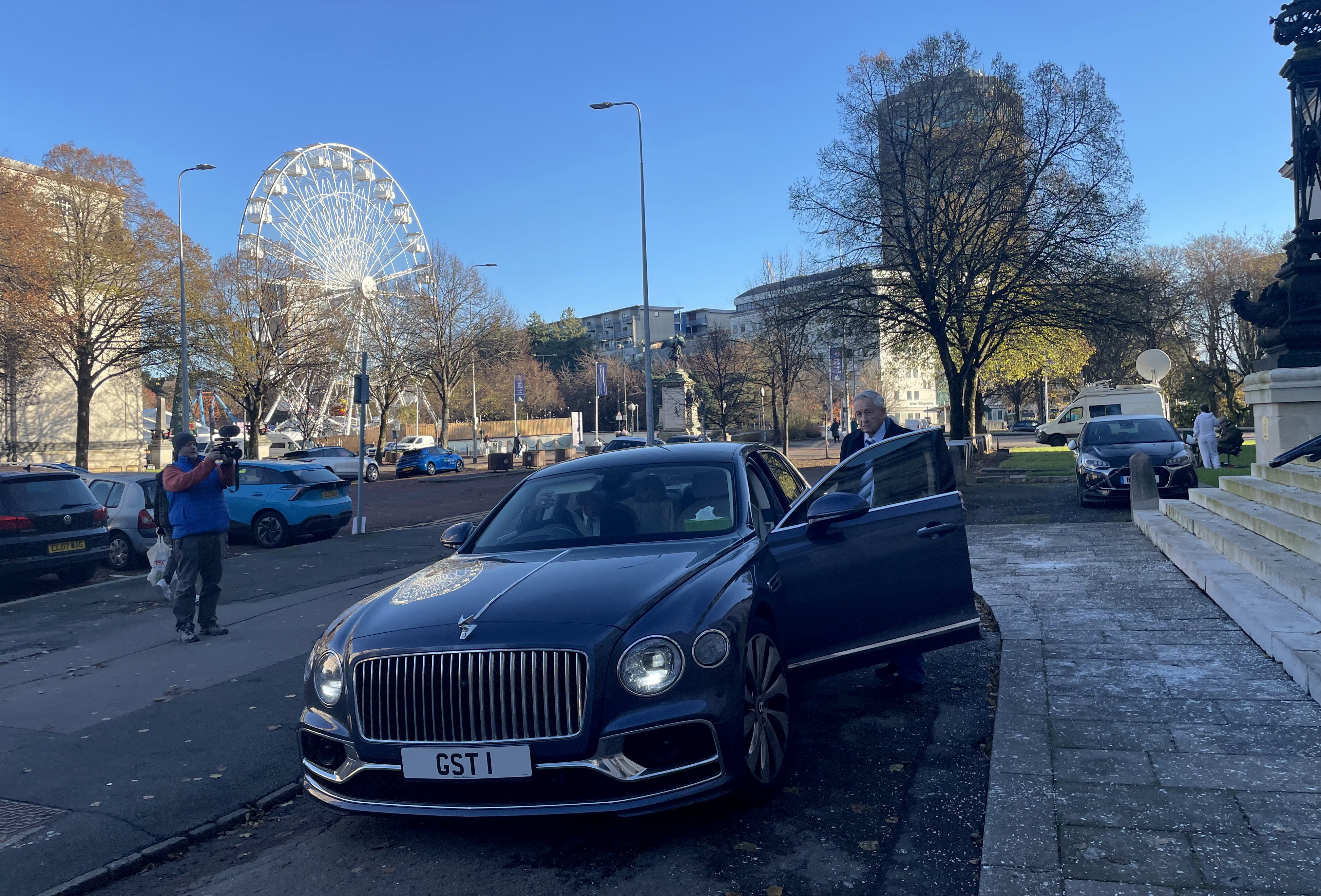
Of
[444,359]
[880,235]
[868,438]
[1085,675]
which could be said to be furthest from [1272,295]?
[444,359]

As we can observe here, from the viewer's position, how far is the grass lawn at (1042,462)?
24.2 meters

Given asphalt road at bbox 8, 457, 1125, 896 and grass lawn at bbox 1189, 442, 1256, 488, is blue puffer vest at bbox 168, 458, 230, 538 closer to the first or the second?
asphalt road at bbox 8, 457, 1125, 896

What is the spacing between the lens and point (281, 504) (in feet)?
52.4

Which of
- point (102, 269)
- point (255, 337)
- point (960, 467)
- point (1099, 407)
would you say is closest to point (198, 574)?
point (960, 467)

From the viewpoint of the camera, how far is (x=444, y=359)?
51.6 metres

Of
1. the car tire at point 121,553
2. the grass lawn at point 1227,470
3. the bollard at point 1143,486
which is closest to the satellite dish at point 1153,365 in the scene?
the grass lawn at point 1227,470

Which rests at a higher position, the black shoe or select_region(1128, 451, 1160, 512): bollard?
select_region(1128, 451, 1160, 512): bollard

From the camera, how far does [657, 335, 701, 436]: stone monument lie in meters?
49.2

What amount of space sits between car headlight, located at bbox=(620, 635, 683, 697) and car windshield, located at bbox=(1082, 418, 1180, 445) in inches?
576

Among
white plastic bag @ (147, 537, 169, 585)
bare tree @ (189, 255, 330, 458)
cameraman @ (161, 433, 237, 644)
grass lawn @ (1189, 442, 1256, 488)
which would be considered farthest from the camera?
bare tree @ (189, 255, 330, 458)

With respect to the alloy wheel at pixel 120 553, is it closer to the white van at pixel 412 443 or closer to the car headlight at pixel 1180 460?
the car headlight at pixel 1180 460

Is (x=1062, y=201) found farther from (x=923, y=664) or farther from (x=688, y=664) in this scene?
(x=688, y=664)

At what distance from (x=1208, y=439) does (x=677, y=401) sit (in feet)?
99.9

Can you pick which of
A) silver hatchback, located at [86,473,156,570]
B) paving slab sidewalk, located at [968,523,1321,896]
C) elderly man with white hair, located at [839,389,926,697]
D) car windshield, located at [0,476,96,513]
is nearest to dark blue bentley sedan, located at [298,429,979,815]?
elderly man with white hair, located at [839,389,926,697]
